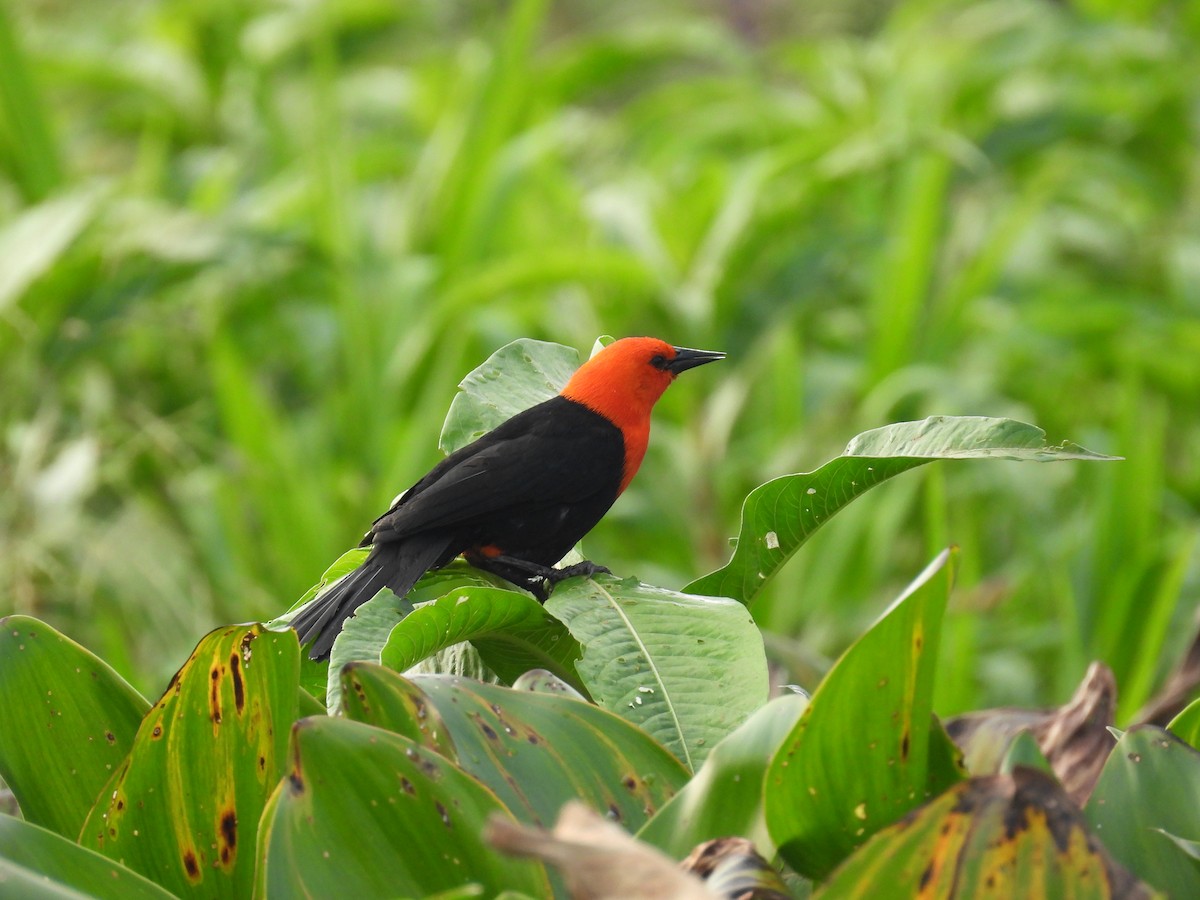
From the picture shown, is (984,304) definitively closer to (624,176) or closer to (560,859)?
(624,176)

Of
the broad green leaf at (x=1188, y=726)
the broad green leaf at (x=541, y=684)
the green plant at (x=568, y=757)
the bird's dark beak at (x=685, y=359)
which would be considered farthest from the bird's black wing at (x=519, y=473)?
the broad green leaf at (x=1188, y=726)

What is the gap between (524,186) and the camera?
4207 mm

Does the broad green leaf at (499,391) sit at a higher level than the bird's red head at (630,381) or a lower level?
higher

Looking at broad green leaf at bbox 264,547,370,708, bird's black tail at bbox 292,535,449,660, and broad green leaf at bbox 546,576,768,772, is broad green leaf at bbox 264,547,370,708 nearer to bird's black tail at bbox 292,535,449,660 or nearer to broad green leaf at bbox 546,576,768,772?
bird's black tail at bbox 292,535,449,660

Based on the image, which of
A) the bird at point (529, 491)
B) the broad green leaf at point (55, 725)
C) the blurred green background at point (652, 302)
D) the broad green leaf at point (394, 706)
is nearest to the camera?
the broad green leaf at point (394, 706)

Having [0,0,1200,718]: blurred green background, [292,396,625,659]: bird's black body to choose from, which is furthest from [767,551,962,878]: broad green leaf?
[0,0,1200,718]: blurred green background

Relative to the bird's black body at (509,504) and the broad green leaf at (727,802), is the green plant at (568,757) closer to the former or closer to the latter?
A: the broad green leaf at (727,802)

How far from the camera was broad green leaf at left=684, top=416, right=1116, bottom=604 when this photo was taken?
0.97 metres

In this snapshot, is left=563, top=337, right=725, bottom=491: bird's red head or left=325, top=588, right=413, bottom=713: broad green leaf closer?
left=325, top=588, right=413, bottom=713: broad green leaf

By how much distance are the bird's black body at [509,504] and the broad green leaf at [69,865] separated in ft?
1.60

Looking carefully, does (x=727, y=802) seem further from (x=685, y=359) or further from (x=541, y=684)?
(x=685, y=359)

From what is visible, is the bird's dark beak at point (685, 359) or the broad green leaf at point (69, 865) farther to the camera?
the bird's dark beak at point (685, 359)

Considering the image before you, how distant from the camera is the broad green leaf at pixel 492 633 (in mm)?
1034

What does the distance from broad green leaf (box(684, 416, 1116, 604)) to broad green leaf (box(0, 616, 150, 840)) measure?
1.68 feet
